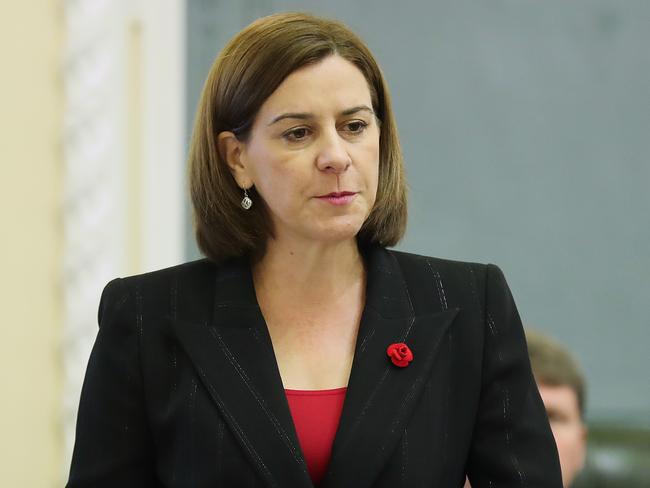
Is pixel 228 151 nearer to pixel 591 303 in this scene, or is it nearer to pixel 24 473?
pixel 24 473

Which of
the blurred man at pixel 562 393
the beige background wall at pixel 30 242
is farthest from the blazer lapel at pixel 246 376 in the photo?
the beige background wall at pixel 30 242

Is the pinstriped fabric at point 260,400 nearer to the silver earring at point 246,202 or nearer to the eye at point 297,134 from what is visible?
the silver earring at point 246,202

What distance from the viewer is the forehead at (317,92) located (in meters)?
1.95

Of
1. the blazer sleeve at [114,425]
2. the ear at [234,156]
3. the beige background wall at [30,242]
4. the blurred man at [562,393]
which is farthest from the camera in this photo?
the beige background wall at [30,242]

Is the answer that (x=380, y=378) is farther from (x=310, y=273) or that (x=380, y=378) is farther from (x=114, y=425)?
(x=114, y=425)

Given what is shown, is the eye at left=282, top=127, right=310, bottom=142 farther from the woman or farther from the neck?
the neck

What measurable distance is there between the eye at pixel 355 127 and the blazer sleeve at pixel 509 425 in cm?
39

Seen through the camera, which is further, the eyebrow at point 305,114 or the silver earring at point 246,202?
the silver earring at point 246,202

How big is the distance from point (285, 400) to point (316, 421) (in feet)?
0.20

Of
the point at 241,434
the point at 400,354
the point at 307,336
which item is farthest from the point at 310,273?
the point at 241,434

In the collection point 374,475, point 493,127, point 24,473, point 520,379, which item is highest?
point 493,127

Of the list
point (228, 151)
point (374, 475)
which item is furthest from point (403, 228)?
point (374, 475)

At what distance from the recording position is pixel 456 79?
4363mm

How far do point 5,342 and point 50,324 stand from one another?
152 millimetres
